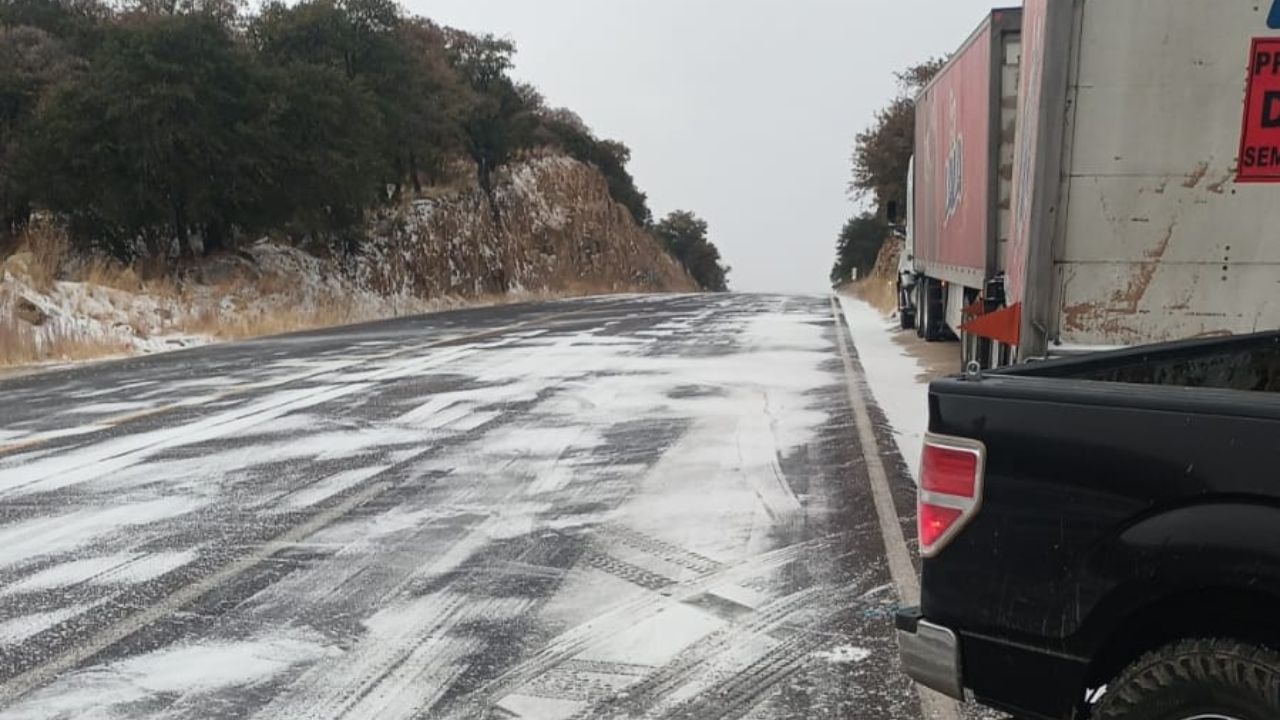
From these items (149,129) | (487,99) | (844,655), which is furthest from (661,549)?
(487,99)

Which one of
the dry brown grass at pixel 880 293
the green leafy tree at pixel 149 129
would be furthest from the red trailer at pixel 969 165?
the green leafy tree at pixel 149 129

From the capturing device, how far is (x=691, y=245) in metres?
89.1

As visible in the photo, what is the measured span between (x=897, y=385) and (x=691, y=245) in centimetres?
7842

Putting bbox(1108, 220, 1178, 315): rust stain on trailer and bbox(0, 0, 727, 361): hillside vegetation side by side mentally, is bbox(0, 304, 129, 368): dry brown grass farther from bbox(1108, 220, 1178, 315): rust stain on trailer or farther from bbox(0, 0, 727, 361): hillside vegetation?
bbox(1108, 220, 1178, 315): rust stain on trailer

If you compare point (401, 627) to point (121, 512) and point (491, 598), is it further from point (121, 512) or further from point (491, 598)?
point (121, 512)

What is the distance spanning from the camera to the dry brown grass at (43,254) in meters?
17.6

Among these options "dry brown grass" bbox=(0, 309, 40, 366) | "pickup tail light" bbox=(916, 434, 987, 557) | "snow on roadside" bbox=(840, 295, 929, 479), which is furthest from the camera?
"dry brown grass" bbox=(0, 309, 40, 366)

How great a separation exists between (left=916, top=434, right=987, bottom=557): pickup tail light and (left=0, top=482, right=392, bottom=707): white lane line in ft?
11.2

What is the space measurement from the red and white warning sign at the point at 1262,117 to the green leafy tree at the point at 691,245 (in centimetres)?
7827

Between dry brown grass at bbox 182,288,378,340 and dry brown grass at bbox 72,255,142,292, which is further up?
dry brown grass at bbox 72,255,142,292

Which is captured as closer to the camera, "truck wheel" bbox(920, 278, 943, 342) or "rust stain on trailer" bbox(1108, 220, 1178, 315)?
"rust stain on trailer" bbox(1108, 220, 1178, 315)

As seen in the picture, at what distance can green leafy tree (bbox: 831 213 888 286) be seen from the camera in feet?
201

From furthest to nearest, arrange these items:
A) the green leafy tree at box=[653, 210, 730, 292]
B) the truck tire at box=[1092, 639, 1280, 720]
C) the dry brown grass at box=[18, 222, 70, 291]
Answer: the green leafy tree at box=[653, 210, 730, 292], the dry brown grass at box=[18, 222, 70, 291], the truck tire at box=[1092, 639, 1280, 720]

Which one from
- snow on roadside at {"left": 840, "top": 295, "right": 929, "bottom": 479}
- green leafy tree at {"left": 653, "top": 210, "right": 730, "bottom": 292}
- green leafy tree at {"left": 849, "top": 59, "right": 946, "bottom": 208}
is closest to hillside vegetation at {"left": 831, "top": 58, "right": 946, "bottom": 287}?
green leafy tree at {"left": 849, "top": 59, "right": 946, "bottom": 208}
